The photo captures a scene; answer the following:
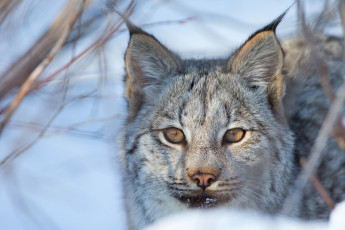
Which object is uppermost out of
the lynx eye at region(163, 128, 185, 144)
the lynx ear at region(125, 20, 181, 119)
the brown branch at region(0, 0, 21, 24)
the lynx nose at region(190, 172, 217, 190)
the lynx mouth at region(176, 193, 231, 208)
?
the brown branch at region(0, 0, 21, 24)

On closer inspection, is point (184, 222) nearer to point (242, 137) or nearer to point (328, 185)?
point (242, 137)

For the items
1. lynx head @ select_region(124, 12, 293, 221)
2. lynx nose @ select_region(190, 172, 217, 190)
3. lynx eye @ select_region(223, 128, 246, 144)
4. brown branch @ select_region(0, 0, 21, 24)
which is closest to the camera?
brown branch @ select_region(0, 0, 21, 24)

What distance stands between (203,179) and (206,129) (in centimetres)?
45

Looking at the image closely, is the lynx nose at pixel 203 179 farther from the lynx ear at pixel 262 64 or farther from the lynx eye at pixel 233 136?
the lynx ear at pixel 262 64

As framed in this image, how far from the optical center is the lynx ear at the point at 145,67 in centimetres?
433

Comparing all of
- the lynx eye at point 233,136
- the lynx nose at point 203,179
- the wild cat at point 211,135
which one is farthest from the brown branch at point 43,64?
the lynx eye at point 233,136

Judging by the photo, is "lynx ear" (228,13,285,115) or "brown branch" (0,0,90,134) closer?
"brown branch" (0,0,90,134)

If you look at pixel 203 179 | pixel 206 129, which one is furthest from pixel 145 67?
pixel 203 179

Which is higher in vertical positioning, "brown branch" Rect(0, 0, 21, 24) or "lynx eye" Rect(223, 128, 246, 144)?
"brown branch" Rect(0, 0, 21, 24)

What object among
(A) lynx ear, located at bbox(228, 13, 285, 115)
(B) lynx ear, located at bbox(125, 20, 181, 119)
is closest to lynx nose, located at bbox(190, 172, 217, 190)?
(A) lynx ear, located at bbox(228, 13, 285, 115)

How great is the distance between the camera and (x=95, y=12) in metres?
3.82

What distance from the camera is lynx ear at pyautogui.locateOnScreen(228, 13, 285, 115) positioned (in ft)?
13.6

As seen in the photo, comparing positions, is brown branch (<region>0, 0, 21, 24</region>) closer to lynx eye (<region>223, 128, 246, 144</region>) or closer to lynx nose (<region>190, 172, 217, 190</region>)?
lynx nose (<region>190, 172, 217, 190</region>)

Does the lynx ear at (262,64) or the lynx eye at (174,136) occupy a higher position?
the lynx ear at (262,64)
